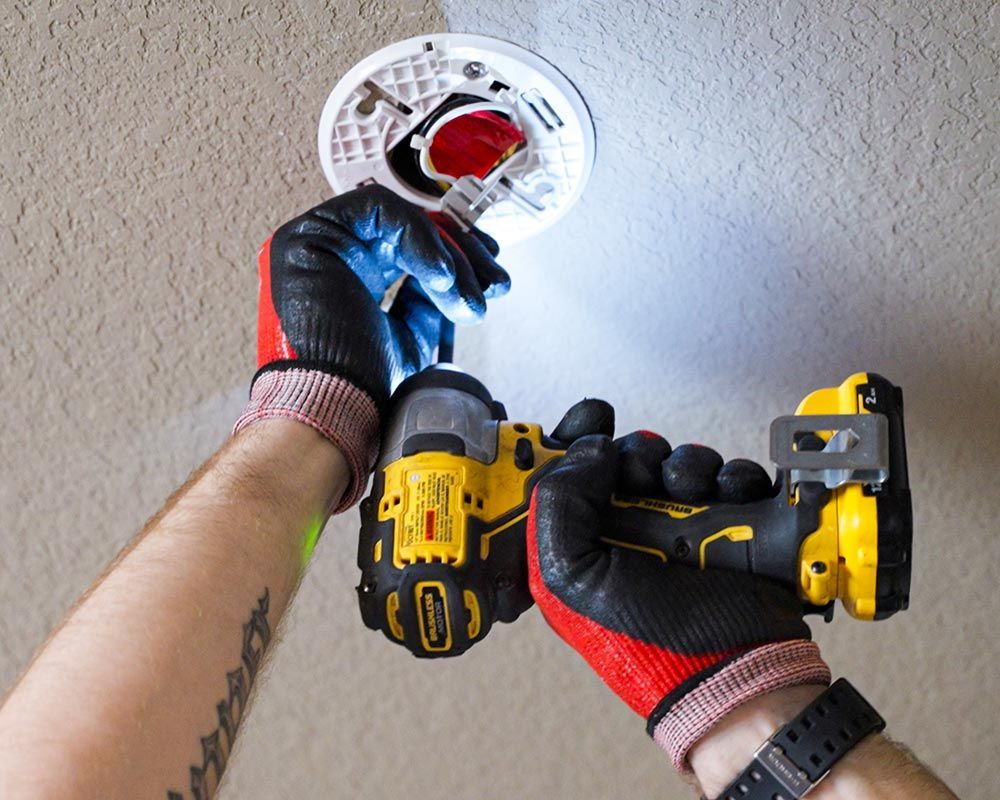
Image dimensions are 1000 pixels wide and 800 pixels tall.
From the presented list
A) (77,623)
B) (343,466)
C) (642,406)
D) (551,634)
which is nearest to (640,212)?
(642,406)

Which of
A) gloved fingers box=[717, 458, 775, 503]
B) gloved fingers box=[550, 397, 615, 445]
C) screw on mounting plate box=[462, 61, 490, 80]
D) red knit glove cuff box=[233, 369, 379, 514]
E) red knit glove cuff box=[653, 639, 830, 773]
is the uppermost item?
screw on mounting plate box=[462, 61, 490, 80]

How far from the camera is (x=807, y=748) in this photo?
809 mm

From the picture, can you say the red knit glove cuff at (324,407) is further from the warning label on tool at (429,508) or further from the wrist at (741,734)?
the wrist at (741,734)

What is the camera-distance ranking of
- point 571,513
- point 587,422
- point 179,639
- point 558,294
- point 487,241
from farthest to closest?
point 558,294, point 487,241, point 587,422, point 571,513, point 179,639

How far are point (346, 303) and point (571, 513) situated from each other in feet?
1.04

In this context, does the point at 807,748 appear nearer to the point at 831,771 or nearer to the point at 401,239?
the point at 831,771

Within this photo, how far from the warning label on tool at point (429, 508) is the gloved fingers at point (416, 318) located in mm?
230

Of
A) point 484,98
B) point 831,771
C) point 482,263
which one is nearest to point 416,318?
point 482,263

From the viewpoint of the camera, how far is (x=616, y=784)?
4.68 feet

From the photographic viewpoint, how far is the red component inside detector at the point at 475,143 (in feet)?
3.43

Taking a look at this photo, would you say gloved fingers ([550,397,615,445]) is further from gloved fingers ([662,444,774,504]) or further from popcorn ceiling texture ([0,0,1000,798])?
popcorn ceiling texture ([0,0,1000,798])

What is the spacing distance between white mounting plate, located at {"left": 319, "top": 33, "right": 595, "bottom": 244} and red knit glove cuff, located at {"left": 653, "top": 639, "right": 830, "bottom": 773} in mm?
490

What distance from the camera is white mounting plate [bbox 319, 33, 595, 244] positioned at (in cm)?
101

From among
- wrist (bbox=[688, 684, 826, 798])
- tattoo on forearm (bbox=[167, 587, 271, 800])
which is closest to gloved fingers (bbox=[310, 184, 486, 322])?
tattoo on forearm (bbox=[167, 587, 271, 800])
